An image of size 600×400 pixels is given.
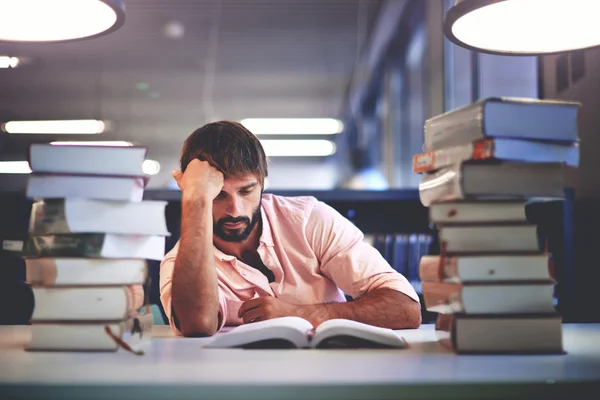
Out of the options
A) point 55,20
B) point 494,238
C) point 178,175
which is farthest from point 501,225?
point 55,20

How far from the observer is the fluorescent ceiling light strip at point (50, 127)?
8.19m

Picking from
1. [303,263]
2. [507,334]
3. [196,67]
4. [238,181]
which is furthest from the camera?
[196,67]

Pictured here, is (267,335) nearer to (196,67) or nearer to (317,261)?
(317,261)

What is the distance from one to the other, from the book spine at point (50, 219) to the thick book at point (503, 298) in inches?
25.4

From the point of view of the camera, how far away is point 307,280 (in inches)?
71.1

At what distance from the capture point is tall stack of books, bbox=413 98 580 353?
931mm

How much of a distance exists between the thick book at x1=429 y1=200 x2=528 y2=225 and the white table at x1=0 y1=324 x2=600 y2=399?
0.22 meters

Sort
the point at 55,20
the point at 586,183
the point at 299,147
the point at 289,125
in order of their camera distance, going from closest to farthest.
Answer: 1. the point at 55,20
2. the point at 586,183
3. the point at 289,125
4. the point at 299,147

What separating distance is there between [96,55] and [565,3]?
20.9 feet

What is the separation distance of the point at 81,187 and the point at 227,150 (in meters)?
0.77

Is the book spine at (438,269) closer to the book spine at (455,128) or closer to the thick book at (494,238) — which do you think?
the thick book at (494,238)

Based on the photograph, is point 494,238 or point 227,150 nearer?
point 494,238

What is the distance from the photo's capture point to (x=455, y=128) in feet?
3.32

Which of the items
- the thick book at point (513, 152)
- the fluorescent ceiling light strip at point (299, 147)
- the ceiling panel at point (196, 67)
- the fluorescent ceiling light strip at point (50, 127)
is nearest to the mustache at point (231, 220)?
the thick book at point (513, 152)
